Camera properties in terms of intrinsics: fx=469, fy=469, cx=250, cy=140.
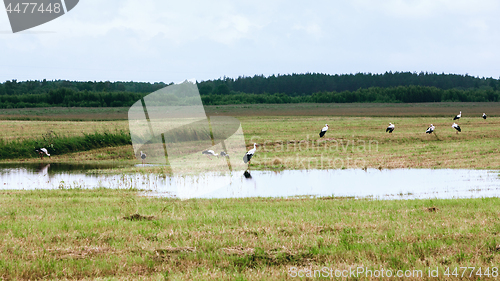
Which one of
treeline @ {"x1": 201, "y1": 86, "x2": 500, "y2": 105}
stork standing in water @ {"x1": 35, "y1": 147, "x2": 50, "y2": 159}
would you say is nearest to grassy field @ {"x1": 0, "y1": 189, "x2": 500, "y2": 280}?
stork standing in water @ {"x1": 35, "y1": 147, "x2": 50, "y2": 159}

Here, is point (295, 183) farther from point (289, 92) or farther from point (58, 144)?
point (289, 92)

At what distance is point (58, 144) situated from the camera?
3156cm

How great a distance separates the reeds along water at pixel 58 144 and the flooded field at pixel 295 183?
8.01m

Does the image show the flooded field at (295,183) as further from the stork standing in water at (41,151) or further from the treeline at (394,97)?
the treeline at (394,97)

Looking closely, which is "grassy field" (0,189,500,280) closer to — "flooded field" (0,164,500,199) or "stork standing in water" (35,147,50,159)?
"flooded field" (0,164,500,199)

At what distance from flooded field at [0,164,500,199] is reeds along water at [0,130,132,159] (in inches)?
315

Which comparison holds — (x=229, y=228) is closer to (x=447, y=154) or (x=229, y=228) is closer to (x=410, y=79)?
(x=447, y=154)

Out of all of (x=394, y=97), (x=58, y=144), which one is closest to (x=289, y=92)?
(x=394, y=97)

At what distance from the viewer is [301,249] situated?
7344mm

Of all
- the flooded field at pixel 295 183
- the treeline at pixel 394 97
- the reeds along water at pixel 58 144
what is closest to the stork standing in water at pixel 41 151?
the reeds along water at pixel 58 144

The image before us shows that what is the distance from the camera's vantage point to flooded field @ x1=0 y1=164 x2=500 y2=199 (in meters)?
14.7

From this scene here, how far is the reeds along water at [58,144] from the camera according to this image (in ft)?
101

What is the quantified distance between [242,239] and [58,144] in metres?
26.9

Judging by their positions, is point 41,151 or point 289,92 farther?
point 289,92
